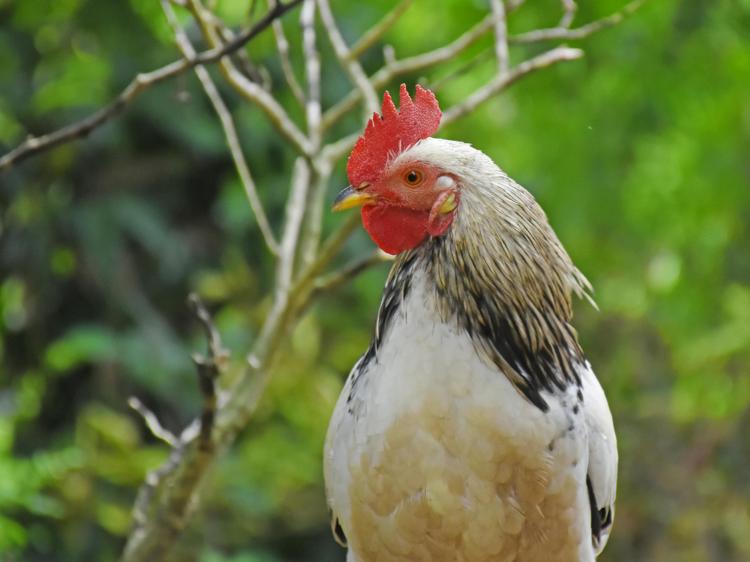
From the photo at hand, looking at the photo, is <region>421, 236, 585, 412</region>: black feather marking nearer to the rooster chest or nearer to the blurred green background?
the rooster chest

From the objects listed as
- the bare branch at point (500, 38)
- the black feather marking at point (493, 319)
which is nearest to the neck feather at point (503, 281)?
the black feather marking at point (493, 319)

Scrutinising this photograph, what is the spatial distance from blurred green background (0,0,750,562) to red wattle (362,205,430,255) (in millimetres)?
3655

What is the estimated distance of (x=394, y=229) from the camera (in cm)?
289

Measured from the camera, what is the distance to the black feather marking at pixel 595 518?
3.05 m

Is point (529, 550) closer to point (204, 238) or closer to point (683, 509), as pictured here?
point (683, 509)

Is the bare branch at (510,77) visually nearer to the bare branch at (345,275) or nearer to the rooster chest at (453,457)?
the bare branch at (345,275)

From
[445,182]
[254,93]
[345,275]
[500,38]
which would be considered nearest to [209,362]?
[345,275]

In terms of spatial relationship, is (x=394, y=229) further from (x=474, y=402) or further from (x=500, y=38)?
(x=500, y=38)

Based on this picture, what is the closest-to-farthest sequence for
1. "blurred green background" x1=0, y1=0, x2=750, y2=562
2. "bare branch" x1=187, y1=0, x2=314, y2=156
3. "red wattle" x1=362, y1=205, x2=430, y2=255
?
"red wattle" x1=362, y1=205, x2=430, y2=255
"bare branch" x1=187, y1=0, x2=314, y2=156
"blurred green background" x1=0, y1=0, x2=750, y2=562

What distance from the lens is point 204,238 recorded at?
7707 millimetres

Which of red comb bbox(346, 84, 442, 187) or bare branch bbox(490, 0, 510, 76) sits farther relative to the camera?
bare branch bbox(490, 0, 510, 76)

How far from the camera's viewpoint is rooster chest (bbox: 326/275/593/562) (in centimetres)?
275

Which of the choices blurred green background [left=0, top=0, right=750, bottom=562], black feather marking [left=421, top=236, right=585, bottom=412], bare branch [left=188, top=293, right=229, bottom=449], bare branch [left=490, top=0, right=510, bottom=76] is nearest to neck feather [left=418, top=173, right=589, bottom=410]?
black feather marking [left=421, top=236, right=585, bottom=412]

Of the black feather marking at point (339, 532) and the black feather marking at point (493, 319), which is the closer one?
the black feather marking at point (493, 319)
